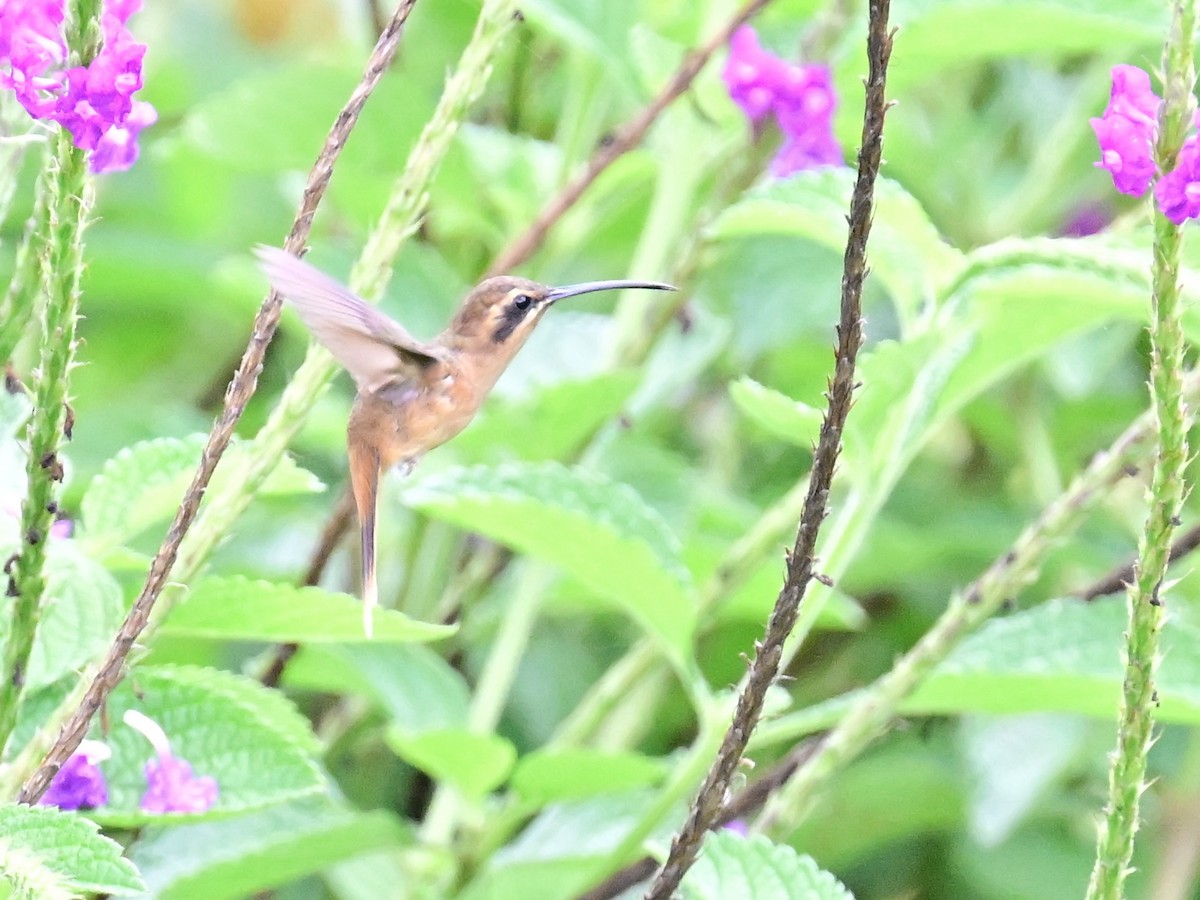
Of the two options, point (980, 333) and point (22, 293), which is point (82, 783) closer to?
point (22, 293)

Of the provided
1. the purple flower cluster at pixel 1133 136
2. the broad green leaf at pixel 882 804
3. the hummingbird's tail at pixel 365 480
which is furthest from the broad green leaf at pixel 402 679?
the purple flower cluster at pixel 1133 136

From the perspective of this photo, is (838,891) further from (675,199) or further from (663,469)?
(675,199)

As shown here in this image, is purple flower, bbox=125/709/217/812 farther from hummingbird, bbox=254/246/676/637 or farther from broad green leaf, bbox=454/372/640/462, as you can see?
broad green leaf, bbox=454/372/640/462

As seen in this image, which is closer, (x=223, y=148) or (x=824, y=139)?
(x=824, y=139)

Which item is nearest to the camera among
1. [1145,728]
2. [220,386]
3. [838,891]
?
[1145,728]

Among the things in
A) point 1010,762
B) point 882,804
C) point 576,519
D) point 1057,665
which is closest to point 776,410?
point 576,519

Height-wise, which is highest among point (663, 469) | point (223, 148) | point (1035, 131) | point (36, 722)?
point (1035, 131)

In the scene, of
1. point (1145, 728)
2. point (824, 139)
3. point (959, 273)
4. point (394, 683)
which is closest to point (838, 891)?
point (1145, 728)
